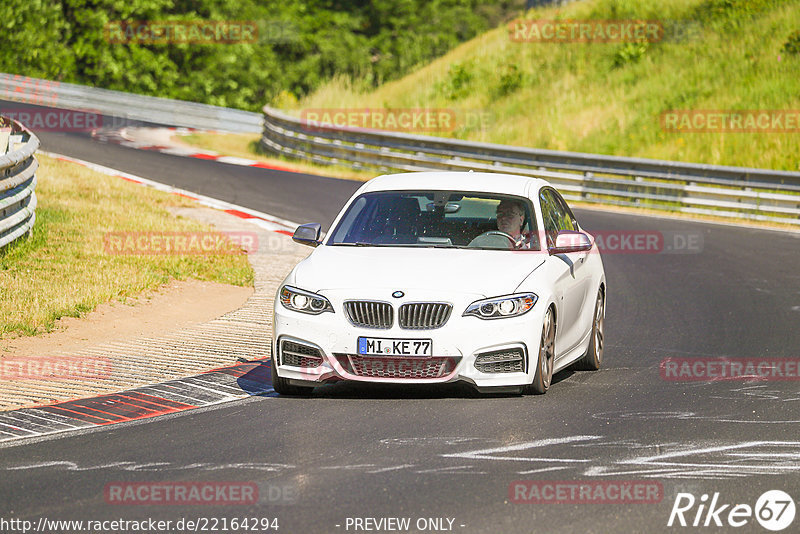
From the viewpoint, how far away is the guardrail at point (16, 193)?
48.1 feet

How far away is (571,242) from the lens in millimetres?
9469

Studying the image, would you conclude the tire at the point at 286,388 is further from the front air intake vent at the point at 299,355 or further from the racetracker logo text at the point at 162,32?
the racetracker logo text at the point at 162,32

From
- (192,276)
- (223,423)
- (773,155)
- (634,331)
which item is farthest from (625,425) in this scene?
(773,155)

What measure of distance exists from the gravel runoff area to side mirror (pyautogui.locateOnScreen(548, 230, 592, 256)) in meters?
2.96

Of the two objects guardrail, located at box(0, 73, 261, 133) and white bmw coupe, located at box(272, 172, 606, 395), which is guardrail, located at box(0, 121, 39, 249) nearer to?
white bmw coupe, located at box(272, 172, 606, 395)

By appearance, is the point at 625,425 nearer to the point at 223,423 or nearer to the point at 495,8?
the point at 223,423

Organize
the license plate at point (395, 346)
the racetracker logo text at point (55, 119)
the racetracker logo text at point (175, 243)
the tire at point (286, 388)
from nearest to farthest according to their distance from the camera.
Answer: the license plate at point (395, 346) → the tire at point (286, 388) → the racetracker logo text at point (175, 243) → the racetracker logo text at point (55, 119)

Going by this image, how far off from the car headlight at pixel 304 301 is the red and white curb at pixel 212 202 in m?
10.5

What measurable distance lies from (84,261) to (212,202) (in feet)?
24.3

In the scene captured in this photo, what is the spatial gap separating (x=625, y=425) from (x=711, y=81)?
26.7 m

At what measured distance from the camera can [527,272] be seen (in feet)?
29.4

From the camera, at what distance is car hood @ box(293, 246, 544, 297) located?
8.64m

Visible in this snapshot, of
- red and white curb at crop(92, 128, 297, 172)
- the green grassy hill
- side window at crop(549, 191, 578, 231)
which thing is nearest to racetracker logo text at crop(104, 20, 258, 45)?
the green grassy hill

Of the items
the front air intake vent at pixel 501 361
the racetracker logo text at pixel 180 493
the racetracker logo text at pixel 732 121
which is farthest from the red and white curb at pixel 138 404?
the racetracker logo text at pixel 732 121
